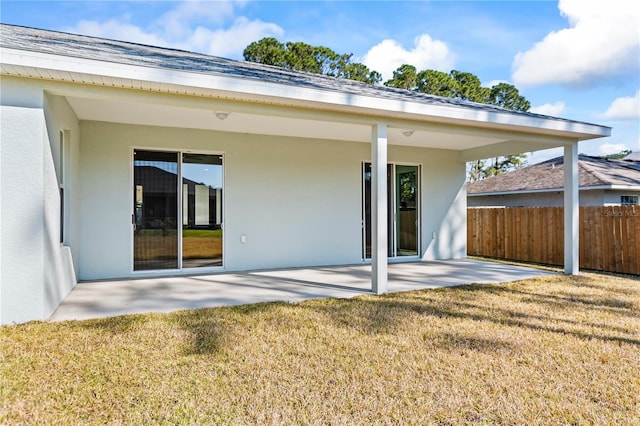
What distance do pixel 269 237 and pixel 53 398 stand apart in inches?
211

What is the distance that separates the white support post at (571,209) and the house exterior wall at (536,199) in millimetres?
5313

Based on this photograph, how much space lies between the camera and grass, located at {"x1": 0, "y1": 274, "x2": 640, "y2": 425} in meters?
2.40

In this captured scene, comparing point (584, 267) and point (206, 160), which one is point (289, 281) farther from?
point (584, 267)

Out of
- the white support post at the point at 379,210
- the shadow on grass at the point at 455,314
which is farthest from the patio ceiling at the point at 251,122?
the shadow on grass at the point at 455,314

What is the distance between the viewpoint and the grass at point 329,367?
94.7 inches

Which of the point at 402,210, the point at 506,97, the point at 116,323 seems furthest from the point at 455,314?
the point at 506,97

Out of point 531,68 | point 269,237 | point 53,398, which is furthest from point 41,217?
point 531,68

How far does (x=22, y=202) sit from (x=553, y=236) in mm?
10184

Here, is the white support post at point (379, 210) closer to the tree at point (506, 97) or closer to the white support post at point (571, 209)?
the white support post at point (571, 209)

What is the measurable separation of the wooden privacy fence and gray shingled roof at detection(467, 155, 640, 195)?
10.9 feet

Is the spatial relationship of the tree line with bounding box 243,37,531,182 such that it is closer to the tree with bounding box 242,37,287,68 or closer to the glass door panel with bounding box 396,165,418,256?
the tree with bounding box 242,37,287,68

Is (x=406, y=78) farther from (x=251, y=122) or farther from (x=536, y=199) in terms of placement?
(x=251, y=122)

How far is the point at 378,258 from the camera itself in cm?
566

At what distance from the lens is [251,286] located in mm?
6074
